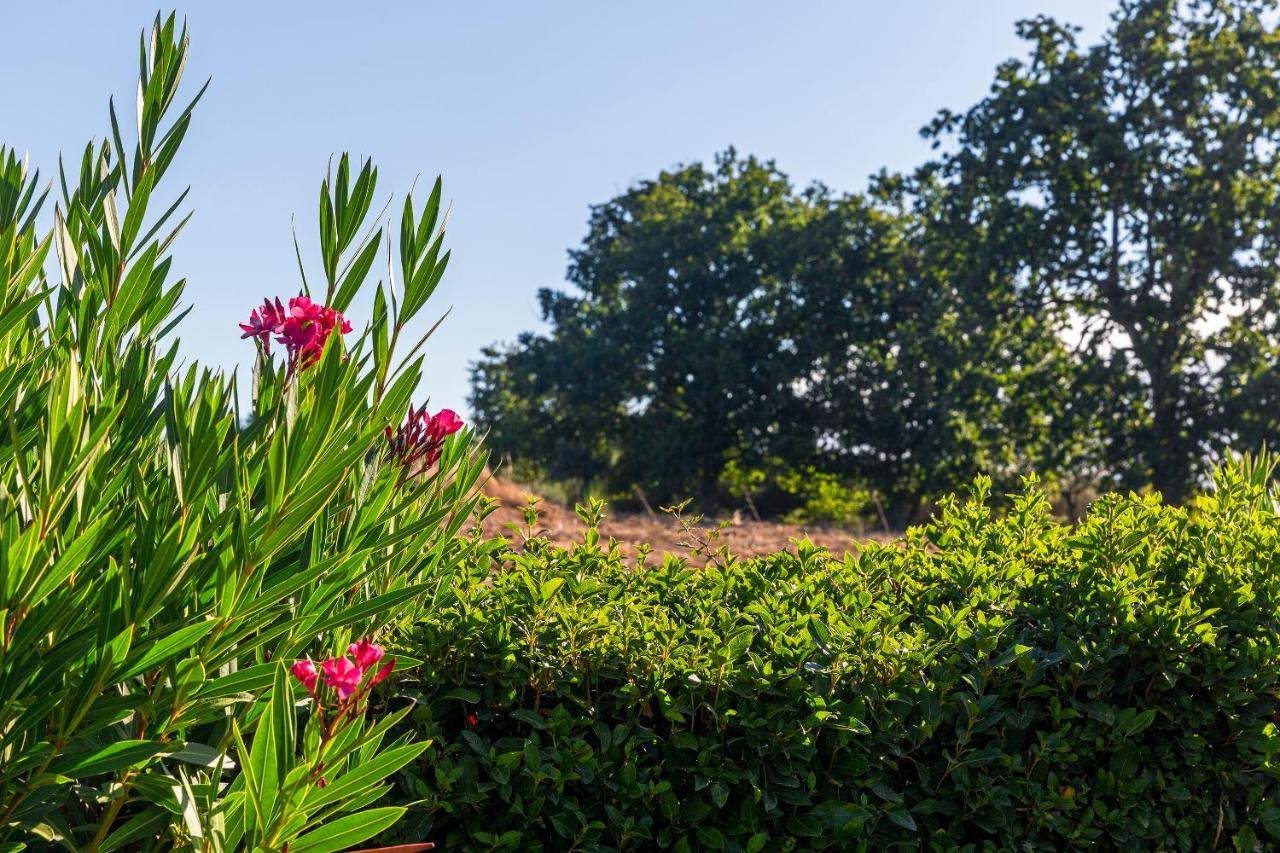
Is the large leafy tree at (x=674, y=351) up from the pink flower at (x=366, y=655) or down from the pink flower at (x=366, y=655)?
up

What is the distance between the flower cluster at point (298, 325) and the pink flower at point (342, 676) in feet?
1.67

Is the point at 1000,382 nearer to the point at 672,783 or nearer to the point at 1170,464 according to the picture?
the point at 1170,464

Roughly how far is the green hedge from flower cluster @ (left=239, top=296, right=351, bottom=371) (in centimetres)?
99

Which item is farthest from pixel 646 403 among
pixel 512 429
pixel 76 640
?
pixel 76 640

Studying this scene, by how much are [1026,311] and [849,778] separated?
16.1m

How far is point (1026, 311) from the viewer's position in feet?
57.2

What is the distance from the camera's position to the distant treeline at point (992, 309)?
16.3 meters

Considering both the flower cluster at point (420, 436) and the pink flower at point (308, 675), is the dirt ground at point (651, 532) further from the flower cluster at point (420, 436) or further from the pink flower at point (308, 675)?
the pink flower at point (308, 675)

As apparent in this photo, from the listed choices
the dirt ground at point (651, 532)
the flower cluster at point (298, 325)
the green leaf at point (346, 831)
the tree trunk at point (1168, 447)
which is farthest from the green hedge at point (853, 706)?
the tree trunk at point (1168, 447)

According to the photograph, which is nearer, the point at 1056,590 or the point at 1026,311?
the point at 1056,590

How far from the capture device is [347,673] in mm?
1502

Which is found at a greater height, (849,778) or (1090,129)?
(1090,129)

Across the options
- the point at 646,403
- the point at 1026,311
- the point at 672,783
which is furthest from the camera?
the point at 646,403

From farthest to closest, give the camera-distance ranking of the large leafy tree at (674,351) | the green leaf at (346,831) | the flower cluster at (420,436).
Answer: the large leafy tree at (674,351) < the flower cluster at (420,436) < the green leaf at (346,831)
